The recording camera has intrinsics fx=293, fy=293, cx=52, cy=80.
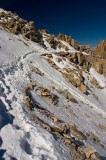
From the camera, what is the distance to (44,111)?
88.8ft

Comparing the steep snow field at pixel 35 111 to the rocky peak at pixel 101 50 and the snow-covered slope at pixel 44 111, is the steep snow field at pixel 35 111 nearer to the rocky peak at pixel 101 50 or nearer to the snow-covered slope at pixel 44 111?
the snow-covered slope at pixel 44 111

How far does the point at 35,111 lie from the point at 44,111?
1905mm

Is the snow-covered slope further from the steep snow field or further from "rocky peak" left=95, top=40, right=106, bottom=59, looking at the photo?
"rocky peak" left=95, top=40, right=106, bottom=59

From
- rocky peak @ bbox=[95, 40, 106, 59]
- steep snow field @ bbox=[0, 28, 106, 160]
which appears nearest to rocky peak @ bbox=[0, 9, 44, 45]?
steep snow field @ bbox=[0, 28, 106, 160]

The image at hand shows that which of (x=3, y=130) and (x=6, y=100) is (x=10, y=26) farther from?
(x=3, y=130)

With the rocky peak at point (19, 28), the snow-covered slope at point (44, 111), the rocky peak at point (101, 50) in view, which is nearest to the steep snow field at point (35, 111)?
the snow-covered slope at point (44, 111)

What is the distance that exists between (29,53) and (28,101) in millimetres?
29511

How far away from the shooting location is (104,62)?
70.0m

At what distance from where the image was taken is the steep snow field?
18344 mm

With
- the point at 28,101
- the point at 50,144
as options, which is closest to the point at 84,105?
the point at 28,101

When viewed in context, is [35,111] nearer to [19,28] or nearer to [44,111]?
[44,111]

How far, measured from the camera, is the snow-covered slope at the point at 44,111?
18.7 m

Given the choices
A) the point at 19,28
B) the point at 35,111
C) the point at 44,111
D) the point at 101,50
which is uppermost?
the point at 101,50

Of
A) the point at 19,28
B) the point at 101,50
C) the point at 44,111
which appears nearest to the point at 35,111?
the point at 44,111
